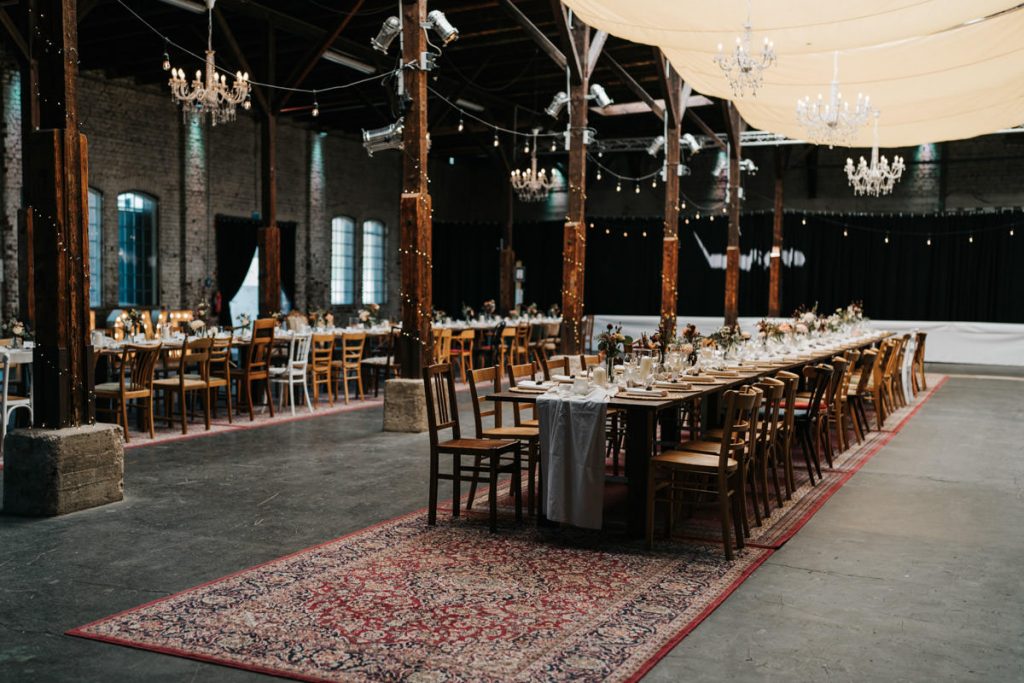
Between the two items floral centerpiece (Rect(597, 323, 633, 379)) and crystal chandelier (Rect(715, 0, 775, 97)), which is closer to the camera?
floral centerpiece (Rect(597, 323, 633, 379))

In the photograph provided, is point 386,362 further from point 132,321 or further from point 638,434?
point 638,434

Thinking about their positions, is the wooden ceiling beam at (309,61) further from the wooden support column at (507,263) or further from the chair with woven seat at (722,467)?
the chair with woven seat at (722,467)

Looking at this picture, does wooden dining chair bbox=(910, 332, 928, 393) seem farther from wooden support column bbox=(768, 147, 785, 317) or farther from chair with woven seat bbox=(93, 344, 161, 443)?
chair with woven seat bbox=(93, 344, 161, 443)

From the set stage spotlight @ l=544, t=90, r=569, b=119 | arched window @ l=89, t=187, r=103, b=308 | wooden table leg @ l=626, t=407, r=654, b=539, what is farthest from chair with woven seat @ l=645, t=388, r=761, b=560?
arched window @ l=89, t=187, r=103, b=308

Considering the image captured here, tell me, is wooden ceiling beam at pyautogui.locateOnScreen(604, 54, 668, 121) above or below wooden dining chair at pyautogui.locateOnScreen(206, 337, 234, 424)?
above

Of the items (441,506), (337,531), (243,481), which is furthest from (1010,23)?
(243,481)

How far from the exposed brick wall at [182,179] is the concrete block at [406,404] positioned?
722 cm

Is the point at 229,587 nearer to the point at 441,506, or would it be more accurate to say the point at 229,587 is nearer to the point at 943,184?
the point at 441,506

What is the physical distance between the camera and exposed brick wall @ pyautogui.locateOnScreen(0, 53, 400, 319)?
→ 12656mm

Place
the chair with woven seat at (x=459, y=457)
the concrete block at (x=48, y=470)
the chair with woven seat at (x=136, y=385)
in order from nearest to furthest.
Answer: the chair with woven seat at (x=459, y=457), the concrete block at (x=48, y=470), the chair with woven seat at (x=136, y=385)

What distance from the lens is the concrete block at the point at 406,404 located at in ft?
28.5

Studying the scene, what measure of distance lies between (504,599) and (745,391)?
200 centimetres

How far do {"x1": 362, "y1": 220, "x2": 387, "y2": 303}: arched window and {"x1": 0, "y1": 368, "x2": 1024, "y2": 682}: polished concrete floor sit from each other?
498 inches

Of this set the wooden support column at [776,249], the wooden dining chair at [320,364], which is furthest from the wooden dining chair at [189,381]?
the wooden support column at [776,249]
